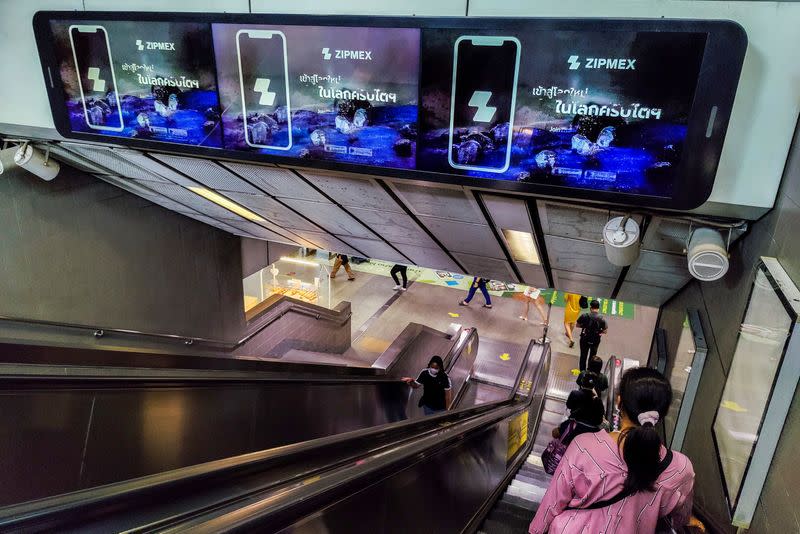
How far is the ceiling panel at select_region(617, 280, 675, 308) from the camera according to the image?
15.4 ft

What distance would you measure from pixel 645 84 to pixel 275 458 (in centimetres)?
218

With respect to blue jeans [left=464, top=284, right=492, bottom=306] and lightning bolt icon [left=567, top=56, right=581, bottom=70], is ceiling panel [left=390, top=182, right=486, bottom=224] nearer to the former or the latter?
lightning bolt icon [left=567, top=56, right=581, bottom=70]

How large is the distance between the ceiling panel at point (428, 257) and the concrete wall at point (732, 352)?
7.83 ft

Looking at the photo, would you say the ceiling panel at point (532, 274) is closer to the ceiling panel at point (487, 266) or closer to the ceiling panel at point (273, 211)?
the ceiling panel at point (487, 266)

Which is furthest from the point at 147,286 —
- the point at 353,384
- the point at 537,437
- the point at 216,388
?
the point at 537,437

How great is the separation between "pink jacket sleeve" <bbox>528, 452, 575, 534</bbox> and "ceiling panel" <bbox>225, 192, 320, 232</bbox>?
3.54 metres

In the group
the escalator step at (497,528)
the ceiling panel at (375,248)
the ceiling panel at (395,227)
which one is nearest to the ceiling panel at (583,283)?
the ceiling panel at (395,227)

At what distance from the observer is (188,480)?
157 centimetres

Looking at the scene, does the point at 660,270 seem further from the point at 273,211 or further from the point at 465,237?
the point at 273,211

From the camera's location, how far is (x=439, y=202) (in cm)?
362

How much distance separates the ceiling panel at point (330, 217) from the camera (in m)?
4.58

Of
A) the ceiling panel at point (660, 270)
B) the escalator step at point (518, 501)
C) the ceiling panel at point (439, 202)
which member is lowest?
the escalator step at point (518, 501)

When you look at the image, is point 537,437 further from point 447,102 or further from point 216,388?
point 447,102

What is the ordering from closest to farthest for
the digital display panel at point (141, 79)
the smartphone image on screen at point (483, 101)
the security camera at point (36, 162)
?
the smartphone image on screen at point (483, 101) → the digital display panel at point (141, 79) → the security camera at point (36, 162)
